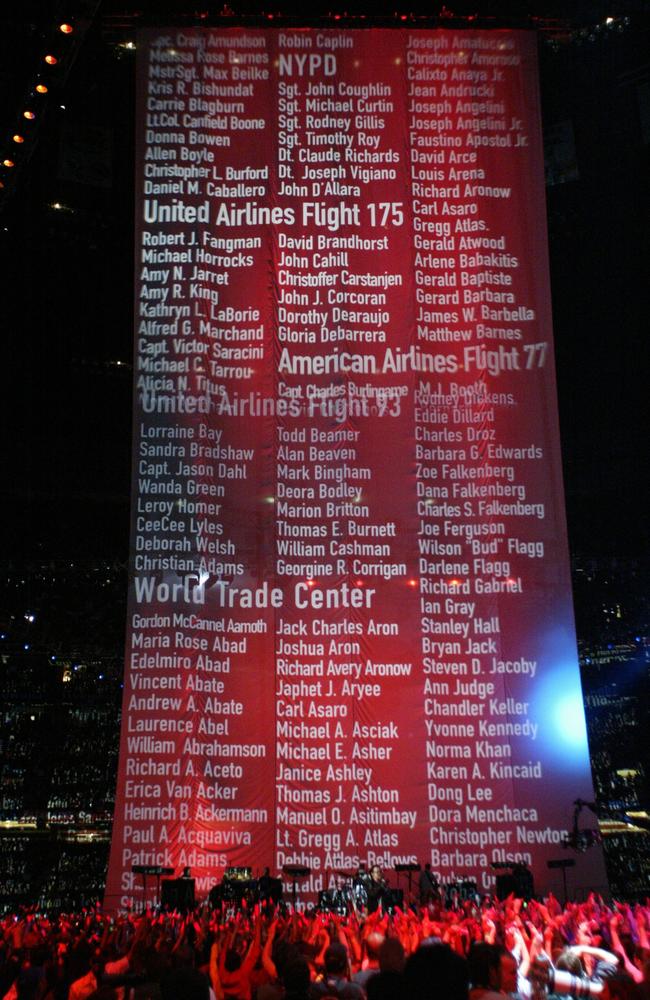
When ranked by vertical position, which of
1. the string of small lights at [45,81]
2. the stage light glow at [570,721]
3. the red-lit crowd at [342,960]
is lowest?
the red-lit crowd at [342,960]

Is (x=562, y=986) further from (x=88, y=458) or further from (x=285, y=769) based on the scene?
(x=88, y=458)

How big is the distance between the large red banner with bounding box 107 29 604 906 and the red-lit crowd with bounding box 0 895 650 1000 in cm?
359

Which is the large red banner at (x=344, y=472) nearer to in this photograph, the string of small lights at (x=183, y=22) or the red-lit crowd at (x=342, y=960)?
the string of small lights at (x=183, y=22)

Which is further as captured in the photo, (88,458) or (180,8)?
(88,458)

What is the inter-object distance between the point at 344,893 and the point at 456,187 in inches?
267

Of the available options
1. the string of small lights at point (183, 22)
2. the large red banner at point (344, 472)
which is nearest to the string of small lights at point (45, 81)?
the string of small lights at point (183, 22)

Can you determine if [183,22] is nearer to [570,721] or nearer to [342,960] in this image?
[570,721]

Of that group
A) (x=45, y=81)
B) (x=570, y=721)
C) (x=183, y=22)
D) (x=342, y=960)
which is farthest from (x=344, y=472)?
(x=342, y=960)

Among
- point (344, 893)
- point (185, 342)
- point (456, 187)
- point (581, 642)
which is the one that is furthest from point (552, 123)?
point (344, 893)

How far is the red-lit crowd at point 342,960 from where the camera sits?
2889 millimetres

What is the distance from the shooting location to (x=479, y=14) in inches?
438

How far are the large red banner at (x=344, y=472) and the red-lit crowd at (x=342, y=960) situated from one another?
11.8 ft

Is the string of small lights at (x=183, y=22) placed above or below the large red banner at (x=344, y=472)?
above

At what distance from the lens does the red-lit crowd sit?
289 cm
